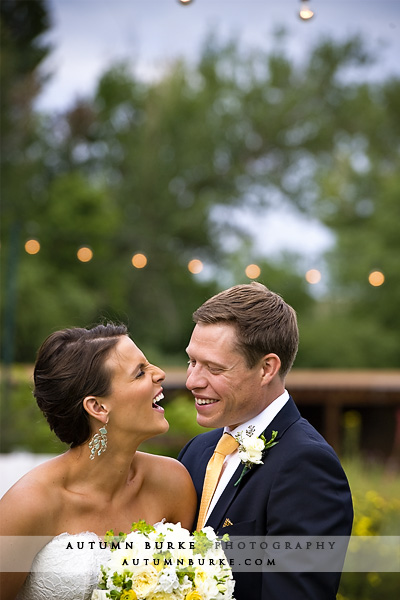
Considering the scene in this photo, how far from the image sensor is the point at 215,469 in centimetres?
297

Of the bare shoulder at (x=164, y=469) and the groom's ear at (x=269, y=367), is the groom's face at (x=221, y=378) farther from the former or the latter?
the bare shoulder at (x=164, y=469)

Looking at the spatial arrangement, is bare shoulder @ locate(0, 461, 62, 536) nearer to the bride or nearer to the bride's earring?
the bride

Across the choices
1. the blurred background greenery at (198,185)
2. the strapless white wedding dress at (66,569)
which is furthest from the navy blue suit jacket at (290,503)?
the blurred background greenery at (198,185)

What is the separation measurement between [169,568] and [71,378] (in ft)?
2.61

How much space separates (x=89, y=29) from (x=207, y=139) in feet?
13.2

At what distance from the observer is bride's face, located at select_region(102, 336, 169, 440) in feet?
9.50

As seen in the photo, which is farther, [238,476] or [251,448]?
[238,476]

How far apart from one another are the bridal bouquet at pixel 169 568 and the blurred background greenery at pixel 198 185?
41.4 feet

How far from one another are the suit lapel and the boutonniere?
0.02 m

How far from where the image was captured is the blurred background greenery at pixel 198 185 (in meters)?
17.1

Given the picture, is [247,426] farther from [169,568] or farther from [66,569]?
[66,569]

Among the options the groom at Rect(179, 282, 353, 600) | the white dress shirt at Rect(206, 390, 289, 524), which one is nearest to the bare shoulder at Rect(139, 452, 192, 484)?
the groom at Rect(179, 282, 353, 600)

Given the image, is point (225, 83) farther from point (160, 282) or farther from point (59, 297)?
point (59, 297)

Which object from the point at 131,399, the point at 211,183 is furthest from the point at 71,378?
the point at 211,183
